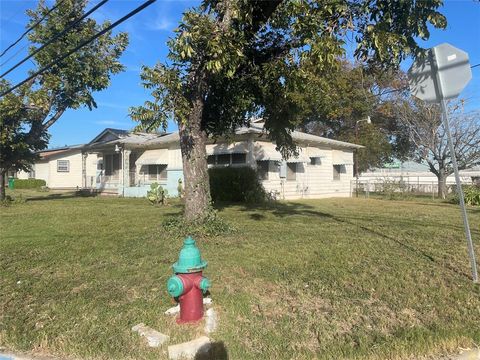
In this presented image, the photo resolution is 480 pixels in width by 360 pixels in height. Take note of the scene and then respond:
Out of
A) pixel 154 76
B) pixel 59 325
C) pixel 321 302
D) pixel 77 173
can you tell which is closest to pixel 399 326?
pixel 321 302

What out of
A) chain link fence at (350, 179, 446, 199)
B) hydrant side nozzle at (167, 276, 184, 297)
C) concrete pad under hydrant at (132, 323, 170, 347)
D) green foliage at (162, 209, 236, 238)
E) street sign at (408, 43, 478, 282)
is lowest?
concrete pad under hydrant at (132, 323, 170, 347)

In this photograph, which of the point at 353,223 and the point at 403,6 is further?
the point at 353,223

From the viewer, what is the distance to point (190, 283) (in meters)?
4.65

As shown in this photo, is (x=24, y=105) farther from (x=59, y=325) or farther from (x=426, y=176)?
(x=426, y=176)

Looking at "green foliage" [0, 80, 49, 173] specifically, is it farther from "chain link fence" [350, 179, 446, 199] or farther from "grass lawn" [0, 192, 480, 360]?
"chain link fence" [350, 179, 446, 199]

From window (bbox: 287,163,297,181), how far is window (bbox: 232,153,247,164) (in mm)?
2817

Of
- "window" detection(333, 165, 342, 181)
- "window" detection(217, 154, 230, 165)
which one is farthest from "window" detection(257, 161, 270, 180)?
"window" detection(333, 165, 342, 181)

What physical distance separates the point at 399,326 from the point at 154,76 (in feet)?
19.1

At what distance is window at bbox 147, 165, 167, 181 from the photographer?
25.5 metres

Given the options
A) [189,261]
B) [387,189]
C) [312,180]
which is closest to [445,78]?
[189,261]

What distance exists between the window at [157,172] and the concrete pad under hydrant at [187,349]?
21.4 m

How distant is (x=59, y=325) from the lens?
493 cm

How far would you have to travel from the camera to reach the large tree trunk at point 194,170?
29.0 ft

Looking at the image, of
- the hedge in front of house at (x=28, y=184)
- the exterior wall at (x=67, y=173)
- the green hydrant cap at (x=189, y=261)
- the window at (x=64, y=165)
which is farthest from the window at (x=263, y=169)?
the hedge in front of house at (x=28, y=184)
